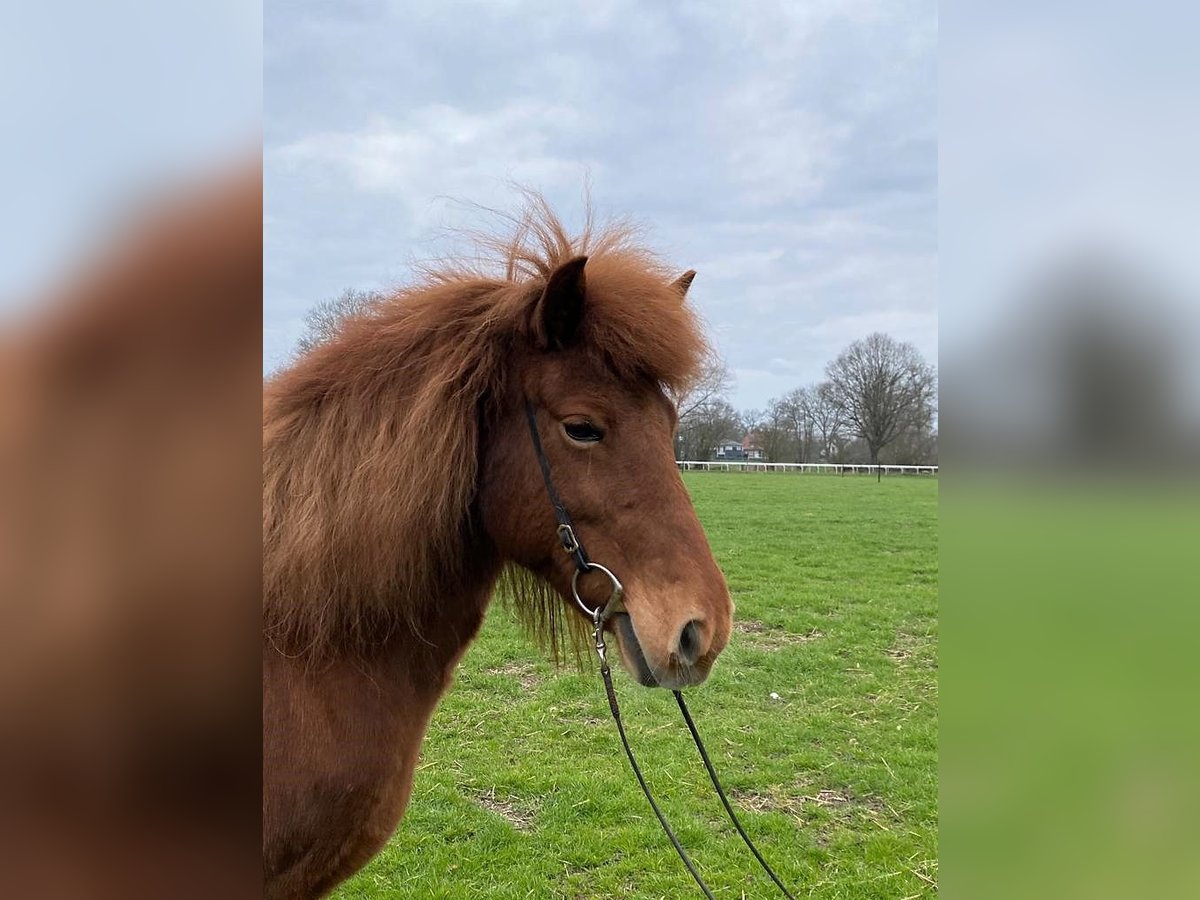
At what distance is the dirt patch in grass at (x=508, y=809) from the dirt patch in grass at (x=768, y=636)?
12.0 ft

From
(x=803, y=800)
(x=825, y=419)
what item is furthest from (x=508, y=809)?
(x=825, y=419)

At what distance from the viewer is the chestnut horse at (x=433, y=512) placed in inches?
70.8

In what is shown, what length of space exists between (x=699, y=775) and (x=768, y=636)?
3.31 m

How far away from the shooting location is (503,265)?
2295 mm

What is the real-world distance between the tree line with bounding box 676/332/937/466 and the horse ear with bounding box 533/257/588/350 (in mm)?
443

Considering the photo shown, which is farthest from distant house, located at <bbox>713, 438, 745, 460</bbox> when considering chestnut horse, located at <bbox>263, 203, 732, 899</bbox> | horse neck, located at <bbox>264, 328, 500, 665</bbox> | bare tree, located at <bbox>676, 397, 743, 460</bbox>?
horse neck, located at <bbox>264, 328, 500, 665</bbox>

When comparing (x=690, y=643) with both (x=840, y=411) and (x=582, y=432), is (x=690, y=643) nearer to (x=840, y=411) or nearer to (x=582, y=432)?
(x=582, y=432)

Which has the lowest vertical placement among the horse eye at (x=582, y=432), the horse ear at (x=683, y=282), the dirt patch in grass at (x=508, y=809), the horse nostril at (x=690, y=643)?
the dirt patch in grass at (x=508, y=809)

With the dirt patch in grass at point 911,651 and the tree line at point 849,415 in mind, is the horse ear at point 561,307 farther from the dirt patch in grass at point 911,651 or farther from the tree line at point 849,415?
the dirt patch in grass at point 911,651

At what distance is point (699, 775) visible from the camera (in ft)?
15.4
